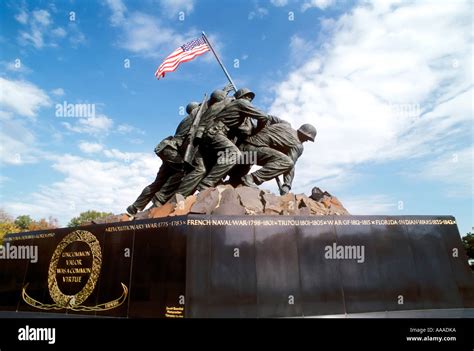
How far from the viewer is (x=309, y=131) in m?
11.7

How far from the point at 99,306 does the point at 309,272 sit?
4.51 m

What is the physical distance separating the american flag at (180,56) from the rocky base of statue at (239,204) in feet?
17.8

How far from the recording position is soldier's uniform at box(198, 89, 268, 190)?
33.6 ft

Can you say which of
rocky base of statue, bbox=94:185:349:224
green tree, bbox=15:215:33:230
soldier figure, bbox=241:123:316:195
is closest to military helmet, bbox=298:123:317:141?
soldier figure, bbox=241:123:316:195

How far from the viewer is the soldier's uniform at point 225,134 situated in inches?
404
